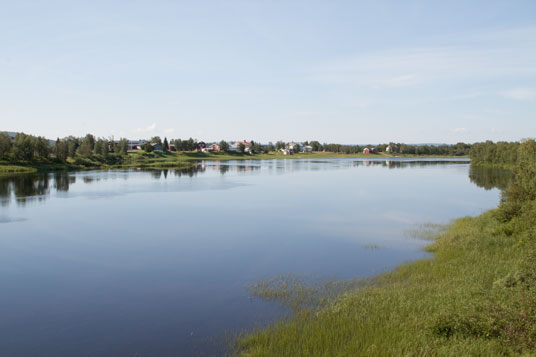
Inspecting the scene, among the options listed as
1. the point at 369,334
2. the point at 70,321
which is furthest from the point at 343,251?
the point at 70,321

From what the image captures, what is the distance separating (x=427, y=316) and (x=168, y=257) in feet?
45.6

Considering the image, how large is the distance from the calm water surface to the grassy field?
1.59 m

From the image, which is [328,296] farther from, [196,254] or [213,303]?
[196,254]

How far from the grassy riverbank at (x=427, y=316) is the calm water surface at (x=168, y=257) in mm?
1588

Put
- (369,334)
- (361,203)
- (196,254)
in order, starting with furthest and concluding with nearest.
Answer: (361,203) → (196,254) → (369,334)

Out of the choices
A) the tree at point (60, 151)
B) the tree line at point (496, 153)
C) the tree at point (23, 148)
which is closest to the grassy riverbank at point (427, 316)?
the tree at point (23, 148)

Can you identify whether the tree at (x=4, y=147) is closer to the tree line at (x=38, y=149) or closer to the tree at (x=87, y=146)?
the tree line at (x=38, y=149)

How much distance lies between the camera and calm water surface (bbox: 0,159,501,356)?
1195cm

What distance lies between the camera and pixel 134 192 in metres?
47.9

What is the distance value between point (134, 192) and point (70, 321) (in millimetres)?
36958

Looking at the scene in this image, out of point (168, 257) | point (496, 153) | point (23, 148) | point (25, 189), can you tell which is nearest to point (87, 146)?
point (23, 148)

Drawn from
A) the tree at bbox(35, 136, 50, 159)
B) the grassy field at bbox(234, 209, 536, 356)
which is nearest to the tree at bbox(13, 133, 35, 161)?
the tree at bbox(35, 136, 50, 159)

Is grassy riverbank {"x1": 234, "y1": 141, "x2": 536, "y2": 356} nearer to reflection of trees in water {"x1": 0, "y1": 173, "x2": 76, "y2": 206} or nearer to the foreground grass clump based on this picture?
reflection of trees in water {"x1": 0, "y1": 173, "x2": 76, "y2": 206}

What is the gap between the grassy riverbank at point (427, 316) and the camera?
30.4ft
